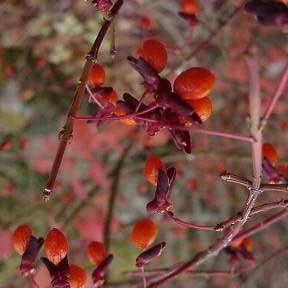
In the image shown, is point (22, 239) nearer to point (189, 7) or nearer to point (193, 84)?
point (193, 84)

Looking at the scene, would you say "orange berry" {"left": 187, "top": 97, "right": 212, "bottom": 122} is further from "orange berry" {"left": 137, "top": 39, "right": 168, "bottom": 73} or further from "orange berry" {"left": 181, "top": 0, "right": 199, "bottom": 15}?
"orange berry" {"left": 181, "top": 0, "right": 199, "bottom": 15}

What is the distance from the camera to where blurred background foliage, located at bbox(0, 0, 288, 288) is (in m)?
1.60

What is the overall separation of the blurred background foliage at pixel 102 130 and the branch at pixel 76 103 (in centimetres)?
68

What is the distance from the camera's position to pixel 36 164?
1.97 meters

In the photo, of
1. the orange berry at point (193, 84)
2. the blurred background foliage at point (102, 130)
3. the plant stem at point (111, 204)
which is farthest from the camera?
the blurred background foliage at point (102, 130)

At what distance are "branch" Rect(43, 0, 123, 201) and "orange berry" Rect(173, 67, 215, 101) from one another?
0.15m

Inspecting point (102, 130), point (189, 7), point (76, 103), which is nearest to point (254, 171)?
point (76, 103)

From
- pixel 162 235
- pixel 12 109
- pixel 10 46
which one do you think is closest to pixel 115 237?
pixel 162 235

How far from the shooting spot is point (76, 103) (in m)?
0.70

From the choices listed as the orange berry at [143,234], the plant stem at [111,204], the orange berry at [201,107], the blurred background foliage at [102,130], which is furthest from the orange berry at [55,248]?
the blurred background foliage at [102,130]

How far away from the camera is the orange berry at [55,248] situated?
70 cm

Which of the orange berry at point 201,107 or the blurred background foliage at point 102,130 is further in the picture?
the blurred background foliage at point 102,130

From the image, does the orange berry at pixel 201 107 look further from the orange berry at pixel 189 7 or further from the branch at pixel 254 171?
the orange berry at pixel 189 7

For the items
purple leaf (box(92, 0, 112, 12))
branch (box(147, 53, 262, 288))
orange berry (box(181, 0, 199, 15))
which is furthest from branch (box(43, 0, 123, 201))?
orange berry (box(181, 0, 199, 15))
